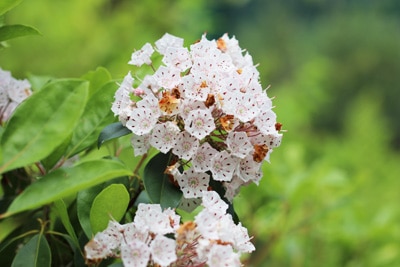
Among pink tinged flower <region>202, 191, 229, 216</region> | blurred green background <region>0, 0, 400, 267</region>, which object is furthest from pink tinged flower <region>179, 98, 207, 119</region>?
blurred green background <region>0, 0, 400, 267</region>

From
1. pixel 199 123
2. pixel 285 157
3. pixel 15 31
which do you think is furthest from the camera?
pixel 285 157

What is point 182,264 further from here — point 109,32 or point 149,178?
point 109,32

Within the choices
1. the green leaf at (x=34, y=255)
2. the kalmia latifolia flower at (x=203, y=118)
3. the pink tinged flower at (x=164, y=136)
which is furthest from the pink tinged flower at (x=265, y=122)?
the green leaf at (x=34, y=255)

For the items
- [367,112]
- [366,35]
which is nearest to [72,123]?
[367,112]

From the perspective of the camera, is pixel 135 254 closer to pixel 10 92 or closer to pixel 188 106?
pixel 188 106

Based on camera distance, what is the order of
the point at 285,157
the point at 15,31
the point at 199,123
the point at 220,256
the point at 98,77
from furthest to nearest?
the point at 285,157, the point at 98,77, the point at 15,31, the point at 199,123, the point at 220,256

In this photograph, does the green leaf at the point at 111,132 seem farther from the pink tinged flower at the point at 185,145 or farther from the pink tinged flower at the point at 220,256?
the pink tinged flower at the point at 220,256

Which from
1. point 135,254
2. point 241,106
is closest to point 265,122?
point 241,106

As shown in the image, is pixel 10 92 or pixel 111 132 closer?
pixel 111 132
